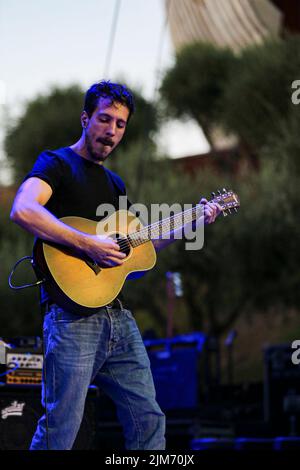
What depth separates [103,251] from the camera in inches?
161

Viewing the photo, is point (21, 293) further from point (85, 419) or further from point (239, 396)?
point (85, 419)

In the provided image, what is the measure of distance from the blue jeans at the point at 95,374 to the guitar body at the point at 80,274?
7 centimetres

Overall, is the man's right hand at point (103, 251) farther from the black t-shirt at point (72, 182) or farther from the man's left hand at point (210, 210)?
the man's left hand at point (210, 210)

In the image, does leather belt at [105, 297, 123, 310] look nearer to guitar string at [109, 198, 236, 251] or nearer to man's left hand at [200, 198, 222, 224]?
guitar string at [109, 198, 236, 251]

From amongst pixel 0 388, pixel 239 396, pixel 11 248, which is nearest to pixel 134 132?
pixel 11 248

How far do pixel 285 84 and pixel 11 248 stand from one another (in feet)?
24.0

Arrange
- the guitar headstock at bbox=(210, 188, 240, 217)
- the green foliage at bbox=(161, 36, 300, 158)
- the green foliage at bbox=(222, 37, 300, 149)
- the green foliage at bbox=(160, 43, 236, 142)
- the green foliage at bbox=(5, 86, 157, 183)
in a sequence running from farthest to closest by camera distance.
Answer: the green foliage at bbox=(5, 86, 157, 183) → the green foliage at bbox=(160, 43, 236, 142) → the green foliage at bbox=(161, 36, 300, 158) → the green foliage at bbox=(222, 37, 300, 149) → the guitar headstock at bbox=(210, 188, 240, 217)

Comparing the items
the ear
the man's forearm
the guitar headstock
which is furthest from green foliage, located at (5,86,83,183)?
the man's forearm

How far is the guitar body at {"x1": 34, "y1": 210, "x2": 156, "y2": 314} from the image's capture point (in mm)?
4047

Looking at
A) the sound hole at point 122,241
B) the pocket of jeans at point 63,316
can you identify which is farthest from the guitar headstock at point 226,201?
the pocket of jeans at point 63,316

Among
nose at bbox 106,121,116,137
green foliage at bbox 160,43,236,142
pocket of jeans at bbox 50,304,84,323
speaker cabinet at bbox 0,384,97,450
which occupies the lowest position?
speaker cabinet at bbox 0,384,97,450

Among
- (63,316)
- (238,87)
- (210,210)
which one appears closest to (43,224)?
(63,316)

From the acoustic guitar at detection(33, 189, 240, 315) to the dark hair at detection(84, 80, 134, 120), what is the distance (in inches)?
22.9

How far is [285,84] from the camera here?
17234mm
